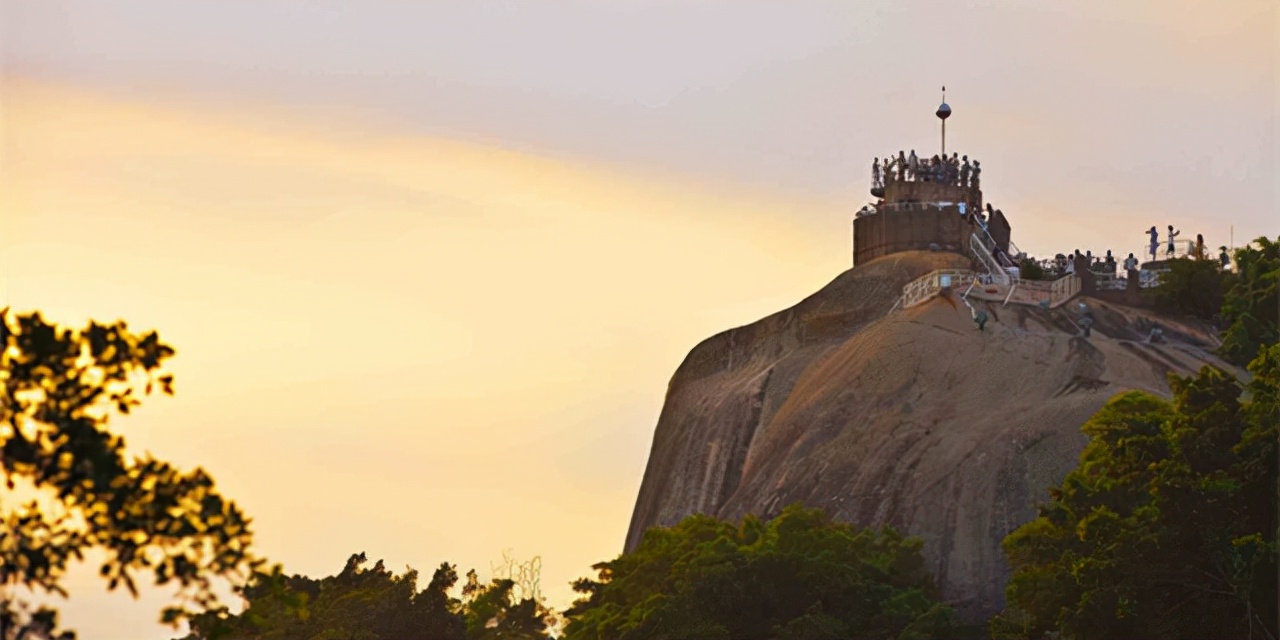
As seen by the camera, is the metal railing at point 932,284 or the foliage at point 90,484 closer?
the foliage at point 90,484

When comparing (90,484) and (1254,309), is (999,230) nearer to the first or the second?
(1254,309)

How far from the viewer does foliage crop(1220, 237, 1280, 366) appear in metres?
89.6

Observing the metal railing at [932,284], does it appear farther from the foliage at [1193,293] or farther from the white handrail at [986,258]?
the foliage at [1193,293]

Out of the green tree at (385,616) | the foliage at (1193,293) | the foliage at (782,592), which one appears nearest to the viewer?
the foliage at (782,592)

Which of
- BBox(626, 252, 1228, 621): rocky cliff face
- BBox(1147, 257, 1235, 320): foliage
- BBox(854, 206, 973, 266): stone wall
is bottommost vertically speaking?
BBox(626, 252, 1228, 621): rocky cliff face

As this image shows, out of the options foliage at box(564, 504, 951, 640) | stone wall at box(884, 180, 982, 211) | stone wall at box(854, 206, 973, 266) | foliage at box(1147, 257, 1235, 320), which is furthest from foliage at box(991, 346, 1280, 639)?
stone wall at box(884, 180, 982, 211)

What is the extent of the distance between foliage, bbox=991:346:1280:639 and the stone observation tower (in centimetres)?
4436

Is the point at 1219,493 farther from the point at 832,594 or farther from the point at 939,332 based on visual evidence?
the point at 939,332

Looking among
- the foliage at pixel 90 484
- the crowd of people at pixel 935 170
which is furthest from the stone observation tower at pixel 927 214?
the foliage at pixel 90 484

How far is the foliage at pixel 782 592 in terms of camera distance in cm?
7400

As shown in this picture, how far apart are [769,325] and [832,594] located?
39901 millimetres

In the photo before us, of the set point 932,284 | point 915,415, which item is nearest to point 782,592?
point 915,415

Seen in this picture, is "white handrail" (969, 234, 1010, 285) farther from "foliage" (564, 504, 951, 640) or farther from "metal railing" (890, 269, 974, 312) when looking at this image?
"foliage" (564, 504, 951, 640)

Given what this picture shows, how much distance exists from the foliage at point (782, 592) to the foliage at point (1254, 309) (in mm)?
15429
